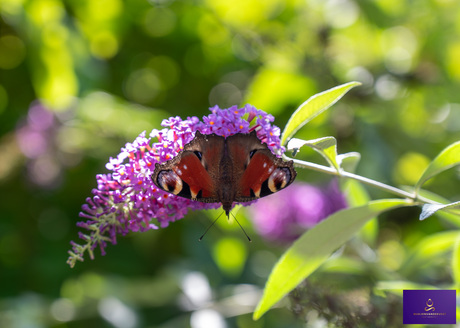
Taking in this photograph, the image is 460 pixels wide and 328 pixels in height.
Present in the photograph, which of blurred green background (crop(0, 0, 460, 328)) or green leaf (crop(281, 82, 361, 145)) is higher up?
blurred green background (crop(0, 0, 460, 328))

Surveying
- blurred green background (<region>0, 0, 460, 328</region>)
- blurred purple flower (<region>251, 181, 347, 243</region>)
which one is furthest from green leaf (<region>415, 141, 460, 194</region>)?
blurred purple flower (<region>251, 181, 347, 243</region>)

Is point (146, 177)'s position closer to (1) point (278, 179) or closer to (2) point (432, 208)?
(1) point (278, 179)

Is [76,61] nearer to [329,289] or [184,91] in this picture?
[184,91]

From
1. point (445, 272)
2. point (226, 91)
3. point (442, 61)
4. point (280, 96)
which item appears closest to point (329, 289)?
point (445, 272)

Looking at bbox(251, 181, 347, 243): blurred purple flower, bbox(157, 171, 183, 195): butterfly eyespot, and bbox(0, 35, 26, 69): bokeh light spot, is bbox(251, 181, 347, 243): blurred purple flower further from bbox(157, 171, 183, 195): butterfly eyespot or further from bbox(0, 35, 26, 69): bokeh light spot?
bbox(0, 35, 26, 69): bokeh light spot

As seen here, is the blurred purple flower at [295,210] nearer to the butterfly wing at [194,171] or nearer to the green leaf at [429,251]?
the green leaf at [429,251]

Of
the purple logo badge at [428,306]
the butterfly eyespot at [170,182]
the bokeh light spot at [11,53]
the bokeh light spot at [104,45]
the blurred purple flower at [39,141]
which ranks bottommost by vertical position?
the purple logo badge at [428,306]

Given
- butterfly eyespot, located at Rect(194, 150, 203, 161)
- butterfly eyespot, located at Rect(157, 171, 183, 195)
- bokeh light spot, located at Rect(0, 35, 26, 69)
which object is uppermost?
bokeh light spot, located at Rect(0, 35, 26, 69)

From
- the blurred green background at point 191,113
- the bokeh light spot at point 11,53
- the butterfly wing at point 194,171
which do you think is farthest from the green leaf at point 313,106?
the bokeh light spot at point 11,53
